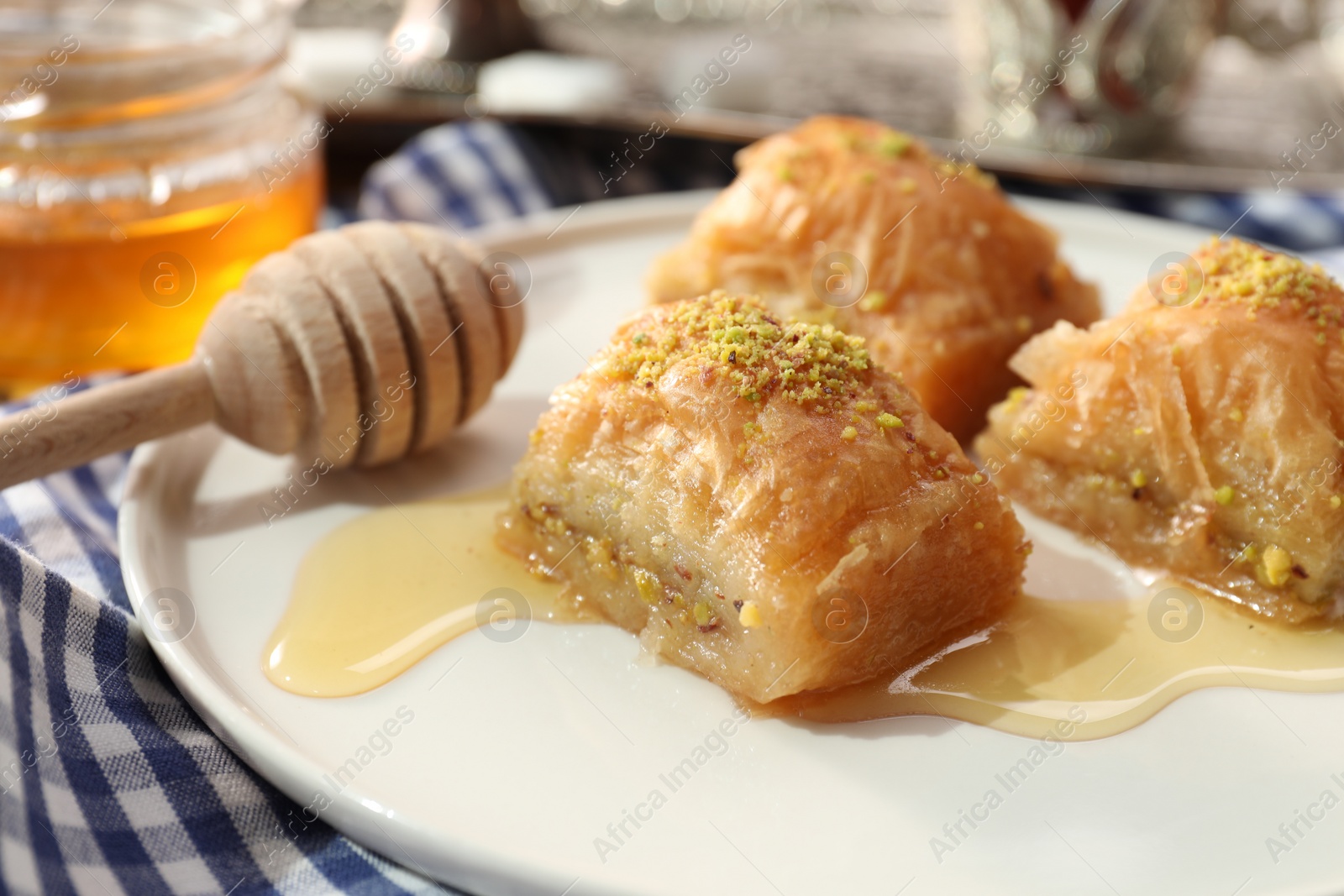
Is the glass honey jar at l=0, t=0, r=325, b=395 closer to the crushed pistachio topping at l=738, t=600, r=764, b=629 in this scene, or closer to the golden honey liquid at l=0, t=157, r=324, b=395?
the golden honey liquid at l=0, t=157, r=324, b=395

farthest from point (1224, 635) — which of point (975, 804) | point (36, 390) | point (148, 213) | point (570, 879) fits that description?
point (36, 390)

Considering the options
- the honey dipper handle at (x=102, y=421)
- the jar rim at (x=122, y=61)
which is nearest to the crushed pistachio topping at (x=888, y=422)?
the honey dipper handle at (x=102, y=421)

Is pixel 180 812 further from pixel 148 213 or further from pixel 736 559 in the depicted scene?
pixel 148 213

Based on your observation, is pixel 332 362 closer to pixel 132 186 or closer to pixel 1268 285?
pixel 132 186

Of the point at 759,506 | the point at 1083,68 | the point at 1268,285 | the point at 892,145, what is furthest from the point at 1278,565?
the point at 1083,68

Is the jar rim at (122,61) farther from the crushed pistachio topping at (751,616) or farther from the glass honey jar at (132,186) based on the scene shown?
the crushed pistachio topping at (751,616)

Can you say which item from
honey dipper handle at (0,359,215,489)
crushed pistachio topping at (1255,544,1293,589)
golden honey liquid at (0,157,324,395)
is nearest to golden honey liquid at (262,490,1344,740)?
crushed pistachio topping at (1255,544,1293,589)
